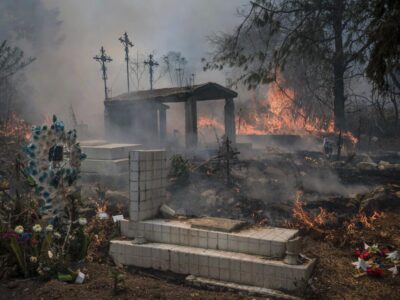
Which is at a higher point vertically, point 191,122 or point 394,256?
point 191,122

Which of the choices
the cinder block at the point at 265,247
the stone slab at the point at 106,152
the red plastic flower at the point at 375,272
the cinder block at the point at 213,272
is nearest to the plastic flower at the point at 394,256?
the red plastic flower at the point at 375,272

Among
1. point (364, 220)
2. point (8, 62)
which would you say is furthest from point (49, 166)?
point (8, 62)

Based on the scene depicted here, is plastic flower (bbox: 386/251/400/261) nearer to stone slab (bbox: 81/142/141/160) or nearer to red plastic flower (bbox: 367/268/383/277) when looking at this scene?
red plastic flower (bbox: 367/268/383/277)

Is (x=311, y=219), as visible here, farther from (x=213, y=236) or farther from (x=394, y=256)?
(x=213, y=236)

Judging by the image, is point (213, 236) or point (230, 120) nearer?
point (213, 236)

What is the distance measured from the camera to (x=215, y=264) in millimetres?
6098

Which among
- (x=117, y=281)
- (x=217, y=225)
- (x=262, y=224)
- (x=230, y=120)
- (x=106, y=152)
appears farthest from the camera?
(x=230, y=120)

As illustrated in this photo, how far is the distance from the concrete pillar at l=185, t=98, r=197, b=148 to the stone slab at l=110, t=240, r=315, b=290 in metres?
11.9

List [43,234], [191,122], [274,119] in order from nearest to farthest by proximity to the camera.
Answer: [43,234] < [191,122] < [274,119]

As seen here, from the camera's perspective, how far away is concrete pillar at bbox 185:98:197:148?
61.4ft

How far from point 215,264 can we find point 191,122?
1324cm

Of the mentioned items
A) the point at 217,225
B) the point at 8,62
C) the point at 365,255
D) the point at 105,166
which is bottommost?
the point at 365,255

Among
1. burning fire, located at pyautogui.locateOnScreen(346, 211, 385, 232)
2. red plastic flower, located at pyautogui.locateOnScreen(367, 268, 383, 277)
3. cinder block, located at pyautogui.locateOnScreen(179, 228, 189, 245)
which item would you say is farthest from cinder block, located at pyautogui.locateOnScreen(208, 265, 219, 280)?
burning fire, located at pyautogui.locateOnScreen(346, 211, 385, 232)

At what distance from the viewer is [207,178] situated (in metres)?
12.4
